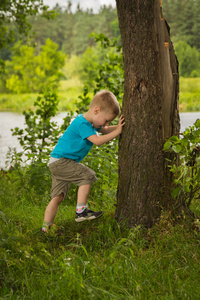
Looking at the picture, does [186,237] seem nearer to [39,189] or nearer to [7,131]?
[39,189]

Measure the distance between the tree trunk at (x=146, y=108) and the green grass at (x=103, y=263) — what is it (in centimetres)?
23

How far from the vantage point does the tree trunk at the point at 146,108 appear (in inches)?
122

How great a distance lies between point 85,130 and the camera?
3.38m

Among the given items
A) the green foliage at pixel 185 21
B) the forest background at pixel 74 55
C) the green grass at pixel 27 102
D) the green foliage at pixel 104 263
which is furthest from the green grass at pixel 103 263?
the green grass at pixel 27 102

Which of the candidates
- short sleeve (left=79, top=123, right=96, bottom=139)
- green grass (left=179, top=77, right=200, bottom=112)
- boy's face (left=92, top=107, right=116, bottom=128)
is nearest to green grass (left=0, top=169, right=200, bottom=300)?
short sleeve (left=79, top=123, right=96, bottom=139)

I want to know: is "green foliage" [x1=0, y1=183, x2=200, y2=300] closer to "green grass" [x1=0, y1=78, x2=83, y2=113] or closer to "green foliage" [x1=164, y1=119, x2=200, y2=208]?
"green foliage" [x1=164, y1=119, x2=200, y2=208]

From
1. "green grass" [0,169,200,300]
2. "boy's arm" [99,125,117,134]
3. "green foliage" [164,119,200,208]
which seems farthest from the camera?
"boy's arm" [99,125,117,134]

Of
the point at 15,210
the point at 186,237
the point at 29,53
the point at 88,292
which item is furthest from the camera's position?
the point at 29,53

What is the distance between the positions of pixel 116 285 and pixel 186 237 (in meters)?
0.89

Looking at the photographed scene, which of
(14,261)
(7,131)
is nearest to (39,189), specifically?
(14,261)

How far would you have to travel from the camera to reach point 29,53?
42.8 meters

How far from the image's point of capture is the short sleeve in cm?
336

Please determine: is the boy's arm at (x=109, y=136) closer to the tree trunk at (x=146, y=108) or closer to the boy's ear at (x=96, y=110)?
the tree trunk at (x=146, y=108)

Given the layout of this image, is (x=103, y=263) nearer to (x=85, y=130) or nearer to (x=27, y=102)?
(x=85, y=130)
